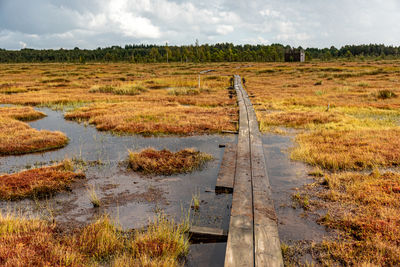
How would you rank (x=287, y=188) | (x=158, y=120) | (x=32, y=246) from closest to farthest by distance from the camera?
(x=32, y=246) < (x=287, y=188) < (x=158, y=120)

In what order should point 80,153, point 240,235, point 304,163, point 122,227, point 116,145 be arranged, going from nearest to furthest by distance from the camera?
point 240,235 < point 122,227 < point 304,163 < point 80,153 < point 116,145

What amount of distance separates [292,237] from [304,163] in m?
4.14

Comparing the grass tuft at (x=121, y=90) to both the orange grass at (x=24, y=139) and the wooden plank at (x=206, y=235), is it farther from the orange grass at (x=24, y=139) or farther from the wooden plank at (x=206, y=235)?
the wooden plank at (x=206, y=235)

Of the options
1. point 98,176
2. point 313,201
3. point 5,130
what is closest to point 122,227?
point 98,176

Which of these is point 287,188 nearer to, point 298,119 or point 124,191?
point 124,191

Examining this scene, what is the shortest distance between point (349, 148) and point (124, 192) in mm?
7198

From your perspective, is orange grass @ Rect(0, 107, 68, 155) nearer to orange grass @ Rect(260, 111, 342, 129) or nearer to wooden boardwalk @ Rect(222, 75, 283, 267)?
wooden boardwalk @ Rect(222, 75, 283, 267)

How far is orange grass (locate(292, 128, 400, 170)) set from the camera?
799 centimetres

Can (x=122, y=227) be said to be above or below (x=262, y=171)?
below

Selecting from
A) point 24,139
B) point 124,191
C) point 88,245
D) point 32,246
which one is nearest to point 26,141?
point 24,139

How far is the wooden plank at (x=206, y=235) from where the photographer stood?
14.8 feet

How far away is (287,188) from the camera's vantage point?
671cm

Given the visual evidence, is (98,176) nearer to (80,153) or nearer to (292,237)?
(80,153)

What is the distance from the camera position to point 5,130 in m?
11.9
